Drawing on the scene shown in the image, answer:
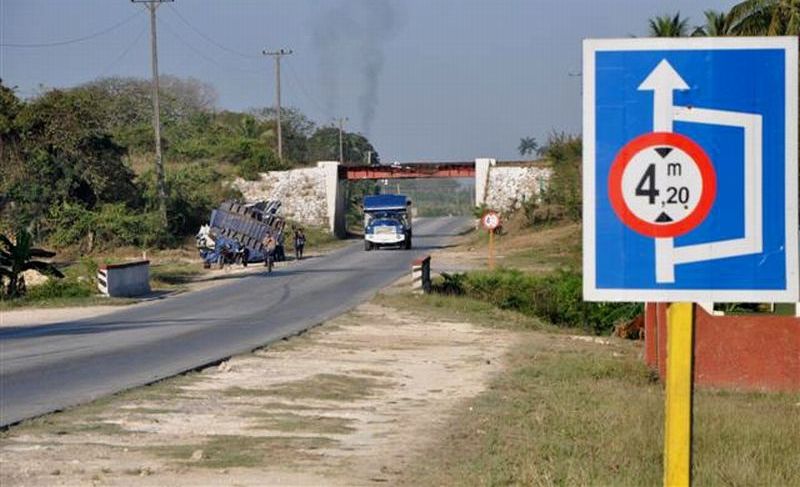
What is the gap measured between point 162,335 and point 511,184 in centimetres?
6148

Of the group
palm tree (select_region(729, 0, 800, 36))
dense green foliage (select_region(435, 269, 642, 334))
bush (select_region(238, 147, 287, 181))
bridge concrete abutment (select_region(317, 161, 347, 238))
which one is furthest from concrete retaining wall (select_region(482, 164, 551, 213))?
dense green foliage (select_region(435, 269, 642, 334))

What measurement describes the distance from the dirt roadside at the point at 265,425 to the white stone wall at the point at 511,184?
62.1m

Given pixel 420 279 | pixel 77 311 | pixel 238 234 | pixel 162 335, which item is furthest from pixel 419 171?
pixel 162 335

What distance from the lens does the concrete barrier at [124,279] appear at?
136 feet

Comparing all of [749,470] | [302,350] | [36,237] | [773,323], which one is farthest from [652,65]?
[36,237]

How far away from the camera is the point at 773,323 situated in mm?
18781

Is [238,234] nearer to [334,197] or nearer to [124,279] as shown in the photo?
[124,279]

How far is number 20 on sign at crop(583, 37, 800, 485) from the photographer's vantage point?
4.29 metres

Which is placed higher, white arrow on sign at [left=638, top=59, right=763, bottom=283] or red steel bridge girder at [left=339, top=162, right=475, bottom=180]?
red steel bridge girder at [left=339, top=162, right=475, bottom=180]

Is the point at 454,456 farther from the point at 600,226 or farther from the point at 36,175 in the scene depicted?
the point at 36,175

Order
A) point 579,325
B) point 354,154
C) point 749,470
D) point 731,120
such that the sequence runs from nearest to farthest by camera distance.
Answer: point 731,120 → point 749,470 → point 579,325 → point 354,154

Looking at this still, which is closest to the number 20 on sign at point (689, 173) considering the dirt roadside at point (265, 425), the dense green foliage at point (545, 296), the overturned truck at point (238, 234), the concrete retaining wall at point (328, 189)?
the dirt roadside at point (265, 425)

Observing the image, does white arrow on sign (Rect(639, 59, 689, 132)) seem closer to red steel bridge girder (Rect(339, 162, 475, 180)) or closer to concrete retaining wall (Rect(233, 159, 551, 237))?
concrete retaining wall (Rect(233, 159, 551, 237))

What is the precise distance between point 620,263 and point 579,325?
31.5 m
